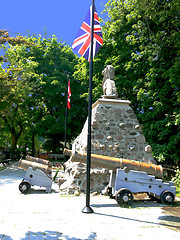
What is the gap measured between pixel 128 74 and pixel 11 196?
11.5 m

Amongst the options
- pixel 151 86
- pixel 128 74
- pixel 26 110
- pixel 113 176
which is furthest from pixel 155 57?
pixel 26 110

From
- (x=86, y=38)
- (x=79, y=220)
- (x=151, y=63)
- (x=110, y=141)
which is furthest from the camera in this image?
(x=151, y=63)

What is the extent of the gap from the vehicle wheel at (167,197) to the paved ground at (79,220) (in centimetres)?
22

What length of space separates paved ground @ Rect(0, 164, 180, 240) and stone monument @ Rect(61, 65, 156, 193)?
3.25 feet

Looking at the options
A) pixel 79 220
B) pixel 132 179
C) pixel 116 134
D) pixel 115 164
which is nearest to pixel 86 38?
pixel 115 164

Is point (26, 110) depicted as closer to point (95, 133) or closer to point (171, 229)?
point (95, 133)

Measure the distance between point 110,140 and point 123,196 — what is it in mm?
2713

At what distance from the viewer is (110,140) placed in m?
8.37

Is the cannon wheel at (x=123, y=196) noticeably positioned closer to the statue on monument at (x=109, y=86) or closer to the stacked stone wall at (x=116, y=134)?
the stacked stone wall at (x=116, y=134)

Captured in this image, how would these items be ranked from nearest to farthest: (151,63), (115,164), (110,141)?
(115,164) → (110,141) → (151,63)

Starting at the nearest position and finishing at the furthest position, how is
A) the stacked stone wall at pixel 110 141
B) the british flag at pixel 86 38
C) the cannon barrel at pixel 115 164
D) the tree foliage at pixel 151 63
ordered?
the cannon barrel at pixel 115 164
the british flag at pixel 86 38
the stacked stone wall at pixel 110 141
the tree foliage at pixel 151 63

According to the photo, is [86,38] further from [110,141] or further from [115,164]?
[110,141]

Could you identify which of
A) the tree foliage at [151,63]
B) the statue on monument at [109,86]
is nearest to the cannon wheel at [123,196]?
the statue on monument at [109,86]

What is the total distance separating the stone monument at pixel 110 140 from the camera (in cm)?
768
